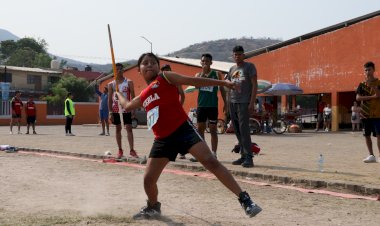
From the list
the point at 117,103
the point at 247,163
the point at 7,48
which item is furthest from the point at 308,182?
the point at 7,48

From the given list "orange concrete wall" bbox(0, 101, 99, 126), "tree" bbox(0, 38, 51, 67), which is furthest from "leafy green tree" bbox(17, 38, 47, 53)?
"orange concrete wall" bbox(0, 101, 99, 126)

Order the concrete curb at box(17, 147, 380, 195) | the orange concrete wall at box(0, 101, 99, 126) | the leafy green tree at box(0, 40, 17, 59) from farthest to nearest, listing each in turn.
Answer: the leafy green tree at box(0, 40, 17, 59)
the orange concrete wall at box(0, 101, 99, 126)
the concrete curb at box(17, 147, 380, 195)

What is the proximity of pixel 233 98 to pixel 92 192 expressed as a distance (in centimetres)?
326

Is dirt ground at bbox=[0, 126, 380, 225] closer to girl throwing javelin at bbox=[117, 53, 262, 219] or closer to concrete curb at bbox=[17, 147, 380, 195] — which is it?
concrete curb at bbox=[17, 147, 380, 195]

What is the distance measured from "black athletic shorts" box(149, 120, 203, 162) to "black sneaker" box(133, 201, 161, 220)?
0.53 meters

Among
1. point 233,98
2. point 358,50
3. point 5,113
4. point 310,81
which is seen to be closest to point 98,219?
point 233,98

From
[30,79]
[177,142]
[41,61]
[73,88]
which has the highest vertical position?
[41,61]

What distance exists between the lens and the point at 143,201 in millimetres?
5457

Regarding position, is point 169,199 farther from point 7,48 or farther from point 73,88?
point 7,48

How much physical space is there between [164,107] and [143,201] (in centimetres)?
142

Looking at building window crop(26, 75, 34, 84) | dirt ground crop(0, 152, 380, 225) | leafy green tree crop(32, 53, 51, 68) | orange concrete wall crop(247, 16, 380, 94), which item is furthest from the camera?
leafy green tree crop(32, 53, 51, 68)

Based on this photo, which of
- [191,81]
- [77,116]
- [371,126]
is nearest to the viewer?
[191,81]

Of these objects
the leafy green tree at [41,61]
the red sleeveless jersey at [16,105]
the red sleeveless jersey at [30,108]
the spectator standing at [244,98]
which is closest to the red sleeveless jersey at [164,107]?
the spectator standing at [244,98]

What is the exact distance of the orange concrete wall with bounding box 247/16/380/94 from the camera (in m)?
25.1
